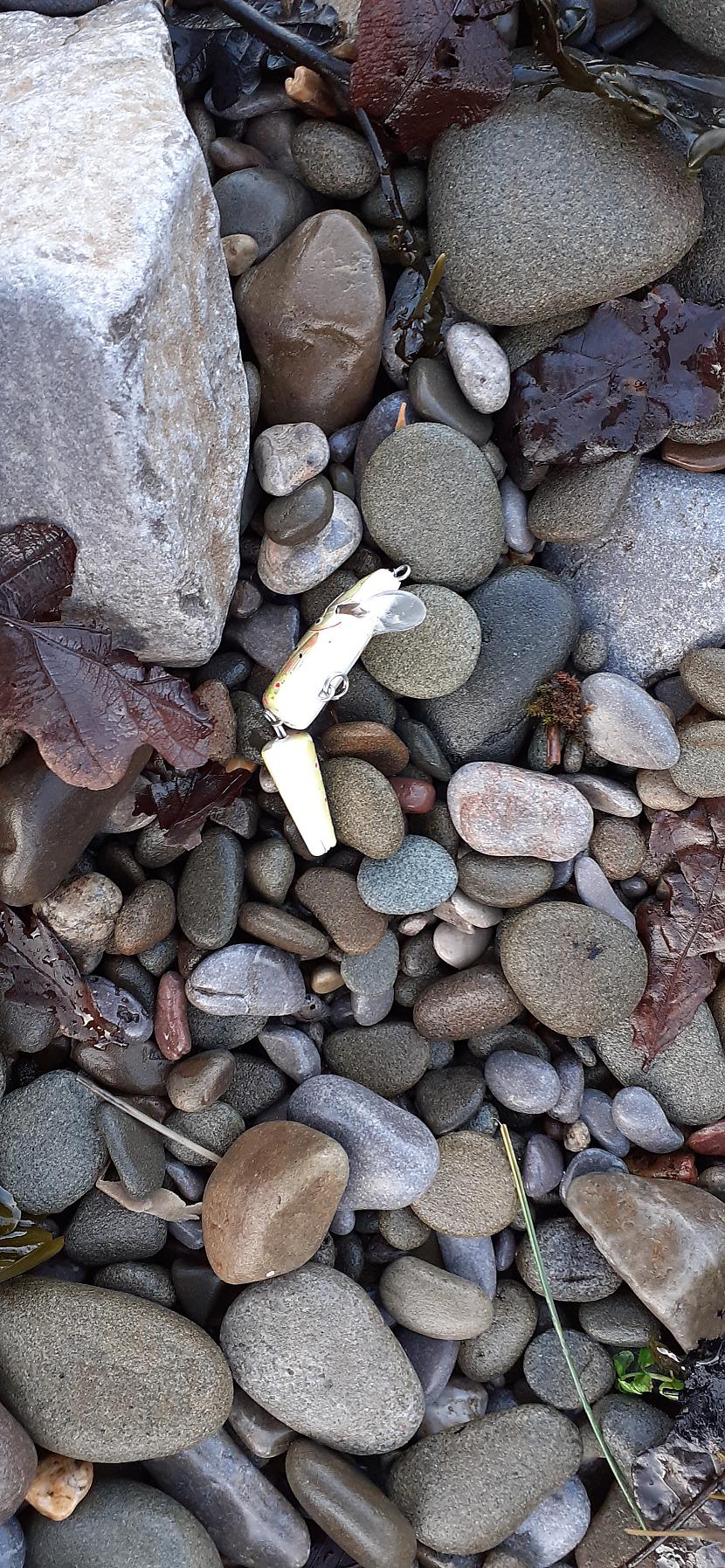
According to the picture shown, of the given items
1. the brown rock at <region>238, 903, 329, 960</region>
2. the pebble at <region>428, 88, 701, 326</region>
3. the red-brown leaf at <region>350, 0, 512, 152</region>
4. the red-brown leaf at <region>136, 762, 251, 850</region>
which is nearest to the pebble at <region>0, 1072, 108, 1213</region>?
the brown rock at <region>238, 903, 329, 960</region>

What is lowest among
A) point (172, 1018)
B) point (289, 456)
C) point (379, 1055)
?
point (379, 1055)

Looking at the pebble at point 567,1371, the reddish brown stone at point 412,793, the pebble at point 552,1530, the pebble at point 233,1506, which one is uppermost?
the reddish brown stone at point 412,793

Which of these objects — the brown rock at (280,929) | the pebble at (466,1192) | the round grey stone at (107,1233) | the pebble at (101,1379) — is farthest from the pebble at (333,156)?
the pebble at (101,1379)

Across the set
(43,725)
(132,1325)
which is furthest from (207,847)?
(132,1325)

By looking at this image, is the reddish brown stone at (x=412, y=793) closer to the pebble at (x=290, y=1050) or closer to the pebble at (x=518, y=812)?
the pebble at (x=518, y=812)

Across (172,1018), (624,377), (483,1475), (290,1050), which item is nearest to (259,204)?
(624,377)

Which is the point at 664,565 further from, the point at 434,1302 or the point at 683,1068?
the point at 434,1302

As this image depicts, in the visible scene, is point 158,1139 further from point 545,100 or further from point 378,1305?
point 545,100
